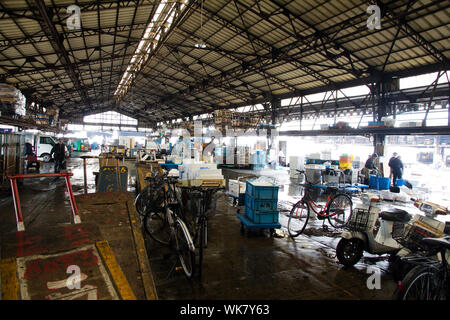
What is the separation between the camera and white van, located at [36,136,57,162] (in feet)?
61.4

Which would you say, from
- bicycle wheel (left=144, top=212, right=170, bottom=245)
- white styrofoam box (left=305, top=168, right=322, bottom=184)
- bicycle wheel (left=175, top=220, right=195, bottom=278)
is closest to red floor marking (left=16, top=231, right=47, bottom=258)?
bicycle wheel (left=175, top=220, right=195, bottom=278)

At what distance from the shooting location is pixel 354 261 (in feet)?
13.6

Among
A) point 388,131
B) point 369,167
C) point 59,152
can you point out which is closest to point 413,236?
point 388,131

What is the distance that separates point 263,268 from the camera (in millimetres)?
4004

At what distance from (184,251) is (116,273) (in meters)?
1.35

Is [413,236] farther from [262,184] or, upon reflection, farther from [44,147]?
[44,147]

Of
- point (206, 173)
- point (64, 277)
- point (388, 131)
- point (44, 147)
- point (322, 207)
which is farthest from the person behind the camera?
point (44, 147)

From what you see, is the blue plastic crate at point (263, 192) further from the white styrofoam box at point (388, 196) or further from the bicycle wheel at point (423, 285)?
the white styrofoam box at point (388, 196)

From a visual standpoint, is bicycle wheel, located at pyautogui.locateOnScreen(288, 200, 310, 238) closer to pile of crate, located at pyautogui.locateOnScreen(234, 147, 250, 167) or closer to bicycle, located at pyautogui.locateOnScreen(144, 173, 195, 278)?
bicycle, located at pyautogui.locateOnScreen(144, 173, 195, 278)

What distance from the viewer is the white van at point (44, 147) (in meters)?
18.7

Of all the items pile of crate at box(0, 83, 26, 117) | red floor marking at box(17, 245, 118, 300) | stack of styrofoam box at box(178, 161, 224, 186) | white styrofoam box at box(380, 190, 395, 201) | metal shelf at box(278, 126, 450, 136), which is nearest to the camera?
red floor marking at box(17, 245, 118, 300)

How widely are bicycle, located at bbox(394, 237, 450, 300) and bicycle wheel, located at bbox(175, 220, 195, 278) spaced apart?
2.36 meters
